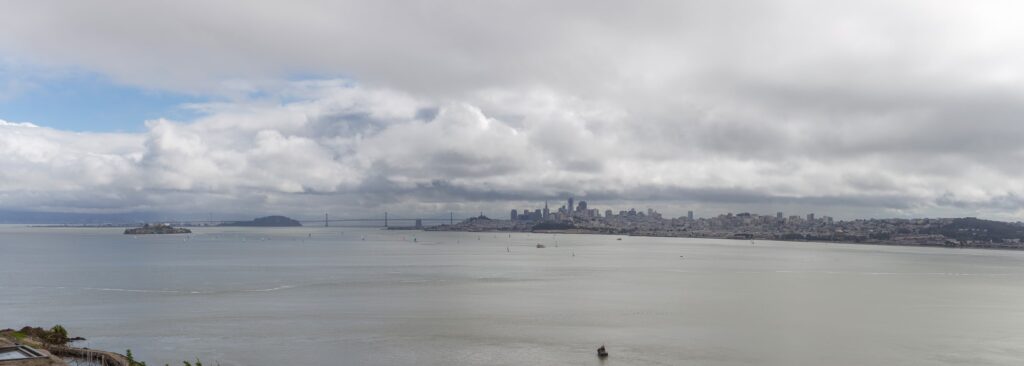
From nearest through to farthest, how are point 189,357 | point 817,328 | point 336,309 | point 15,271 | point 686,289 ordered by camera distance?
point 189,357 → point 817,328 → point 336,309 → point 686,289 → point 15,271

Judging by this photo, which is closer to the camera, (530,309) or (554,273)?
(530,309)

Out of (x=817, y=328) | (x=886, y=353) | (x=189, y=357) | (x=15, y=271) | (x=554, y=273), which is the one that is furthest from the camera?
(x=554, y=273)

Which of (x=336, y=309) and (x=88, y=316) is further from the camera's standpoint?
(x=336, y=309)

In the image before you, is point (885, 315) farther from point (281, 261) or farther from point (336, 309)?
point (281, 261)

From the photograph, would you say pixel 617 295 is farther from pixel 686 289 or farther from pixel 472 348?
pixel 472 348

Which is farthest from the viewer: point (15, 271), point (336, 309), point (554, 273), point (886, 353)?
point (554, 273)

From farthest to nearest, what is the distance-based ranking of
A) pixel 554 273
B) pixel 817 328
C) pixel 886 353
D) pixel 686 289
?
pixel 554 273, pixel 686 289, pixel 817 328, pixel 886 353

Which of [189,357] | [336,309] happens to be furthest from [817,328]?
[189,357]

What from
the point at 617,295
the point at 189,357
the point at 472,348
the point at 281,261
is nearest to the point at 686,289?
the point at 617,295

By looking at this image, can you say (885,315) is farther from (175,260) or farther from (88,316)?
(175,260)
